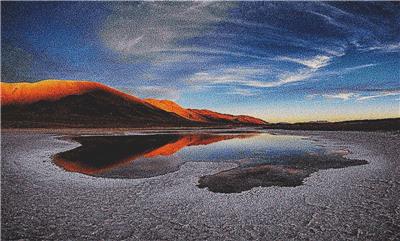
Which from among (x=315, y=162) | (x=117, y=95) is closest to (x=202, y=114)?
(x=117, y=95)

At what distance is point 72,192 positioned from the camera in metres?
8.15

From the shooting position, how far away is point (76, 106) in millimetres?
84688

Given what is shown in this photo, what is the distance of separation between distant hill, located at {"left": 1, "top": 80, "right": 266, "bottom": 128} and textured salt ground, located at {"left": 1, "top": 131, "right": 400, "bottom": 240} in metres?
59.9

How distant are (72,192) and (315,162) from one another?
10796mm

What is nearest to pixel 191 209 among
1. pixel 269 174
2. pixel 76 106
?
pixel 269 174

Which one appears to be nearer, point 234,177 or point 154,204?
point 154,204

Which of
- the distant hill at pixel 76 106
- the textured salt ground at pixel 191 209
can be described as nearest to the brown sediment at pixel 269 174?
the textured salt ground at pixel 191 209

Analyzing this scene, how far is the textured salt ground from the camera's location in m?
5.39

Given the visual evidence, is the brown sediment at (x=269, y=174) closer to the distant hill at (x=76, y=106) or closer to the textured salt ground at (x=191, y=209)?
the textured salt ground at (x=191, y=209)

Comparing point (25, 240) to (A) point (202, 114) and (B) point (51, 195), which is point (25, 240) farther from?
(A) point (202, 114)

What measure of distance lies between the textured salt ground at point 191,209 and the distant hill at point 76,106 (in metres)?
59.9

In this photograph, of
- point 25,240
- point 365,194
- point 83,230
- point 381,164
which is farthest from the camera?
point 381,164

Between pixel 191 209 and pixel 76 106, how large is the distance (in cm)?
8740

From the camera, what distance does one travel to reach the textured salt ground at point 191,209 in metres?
5.39
